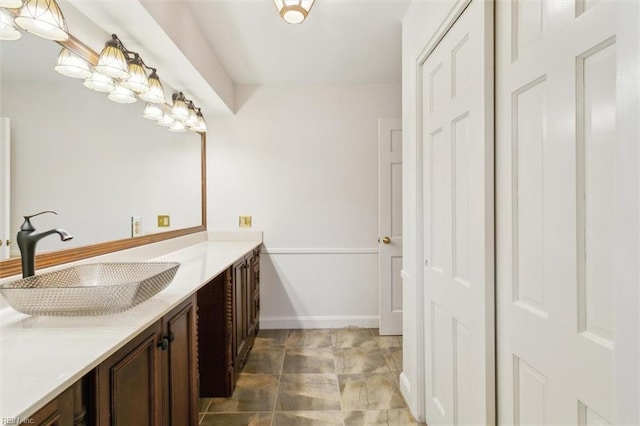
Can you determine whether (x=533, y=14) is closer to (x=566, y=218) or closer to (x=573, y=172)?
(x=573, y=172)

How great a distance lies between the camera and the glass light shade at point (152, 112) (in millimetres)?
Result: 2055

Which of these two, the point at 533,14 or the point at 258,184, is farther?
the point at 258,184

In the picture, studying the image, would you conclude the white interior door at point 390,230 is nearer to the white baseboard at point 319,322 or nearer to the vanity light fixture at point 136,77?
the white baseboard at point 319,322

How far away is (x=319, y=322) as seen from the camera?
302 cm

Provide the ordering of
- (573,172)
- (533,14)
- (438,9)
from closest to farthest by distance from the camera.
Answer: (573,172), (533,14), (438,9)

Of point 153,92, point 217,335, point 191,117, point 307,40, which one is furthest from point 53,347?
point 307,40

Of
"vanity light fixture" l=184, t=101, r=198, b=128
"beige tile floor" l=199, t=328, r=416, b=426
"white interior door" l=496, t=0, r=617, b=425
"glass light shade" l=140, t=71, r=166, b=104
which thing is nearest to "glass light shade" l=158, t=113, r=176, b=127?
"vanity light fixture" l=184, t=101, r=198, b=128

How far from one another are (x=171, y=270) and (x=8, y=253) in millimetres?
605

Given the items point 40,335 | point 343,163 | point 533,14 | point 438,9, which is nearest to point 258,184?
point 343,163

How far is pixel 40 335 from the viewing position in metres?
0.82

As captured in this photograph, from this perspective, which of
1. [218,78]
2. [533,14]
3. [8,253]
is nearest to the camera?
[533,14]

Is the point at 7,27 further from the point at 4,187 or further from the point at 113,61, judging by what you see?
the point at 4,187

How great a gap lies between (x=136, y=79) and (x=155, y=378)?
59.2 inches

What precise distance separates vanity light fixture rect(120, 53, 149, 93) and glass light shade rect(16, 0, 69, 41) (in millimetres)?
428
